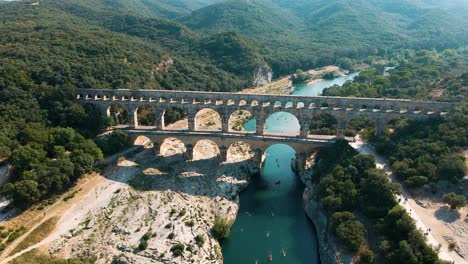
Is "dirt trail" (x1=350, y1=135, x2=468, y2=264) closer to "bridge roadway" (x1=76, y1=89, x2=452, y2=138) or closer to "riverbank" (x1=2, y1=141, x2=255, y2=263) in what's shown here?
"bridge roadway" (x1=76, y1=89, x2=452, y2=138)

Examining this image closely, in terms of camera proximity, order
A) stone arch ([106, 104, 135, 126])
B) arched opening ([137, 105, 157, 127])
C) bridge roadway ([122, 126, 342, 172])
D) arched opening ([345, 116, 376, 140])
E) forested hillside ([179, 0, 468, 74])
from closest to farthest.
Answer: bridge roadway ([122, 126, 342, 172]), arched opening ([345, 116, 376, 140]), stone arch ([106, 104, 135, 126]), arched opening ([137, 105, 157, 127]), forested hillside ([179, 0, 468, 74])

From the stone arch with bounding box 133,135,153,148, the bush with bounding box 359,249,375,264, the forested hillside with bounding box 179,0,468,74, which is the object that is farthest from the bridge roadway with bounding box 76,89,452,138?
the forested hillside with bounding box 179,0,468,74

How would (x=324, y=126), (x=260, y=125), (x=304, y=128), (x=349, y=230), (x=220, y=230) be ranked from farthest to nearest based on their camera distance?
(x=324, y=126) < (x=260, y=125) < (x=304, y=128) < (x=220, y=230) < (x=349, y=230)

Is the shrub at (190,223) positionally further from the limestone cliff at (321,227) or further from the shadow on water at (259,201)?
the limestone cliff at (321,227)

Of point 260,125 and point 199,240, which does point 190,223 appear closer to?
point 199,240

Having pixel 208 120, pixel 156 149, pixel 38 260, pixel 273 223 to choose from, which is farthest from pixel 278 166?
pixel 38 260

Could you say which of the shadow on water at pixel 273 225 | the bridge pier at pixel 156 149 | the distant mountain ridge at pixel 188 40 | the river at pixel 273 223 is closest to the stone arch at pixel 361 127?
the river at pixel 273 223

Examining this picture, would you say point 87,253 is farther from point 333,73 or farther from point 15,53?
point 333,73
